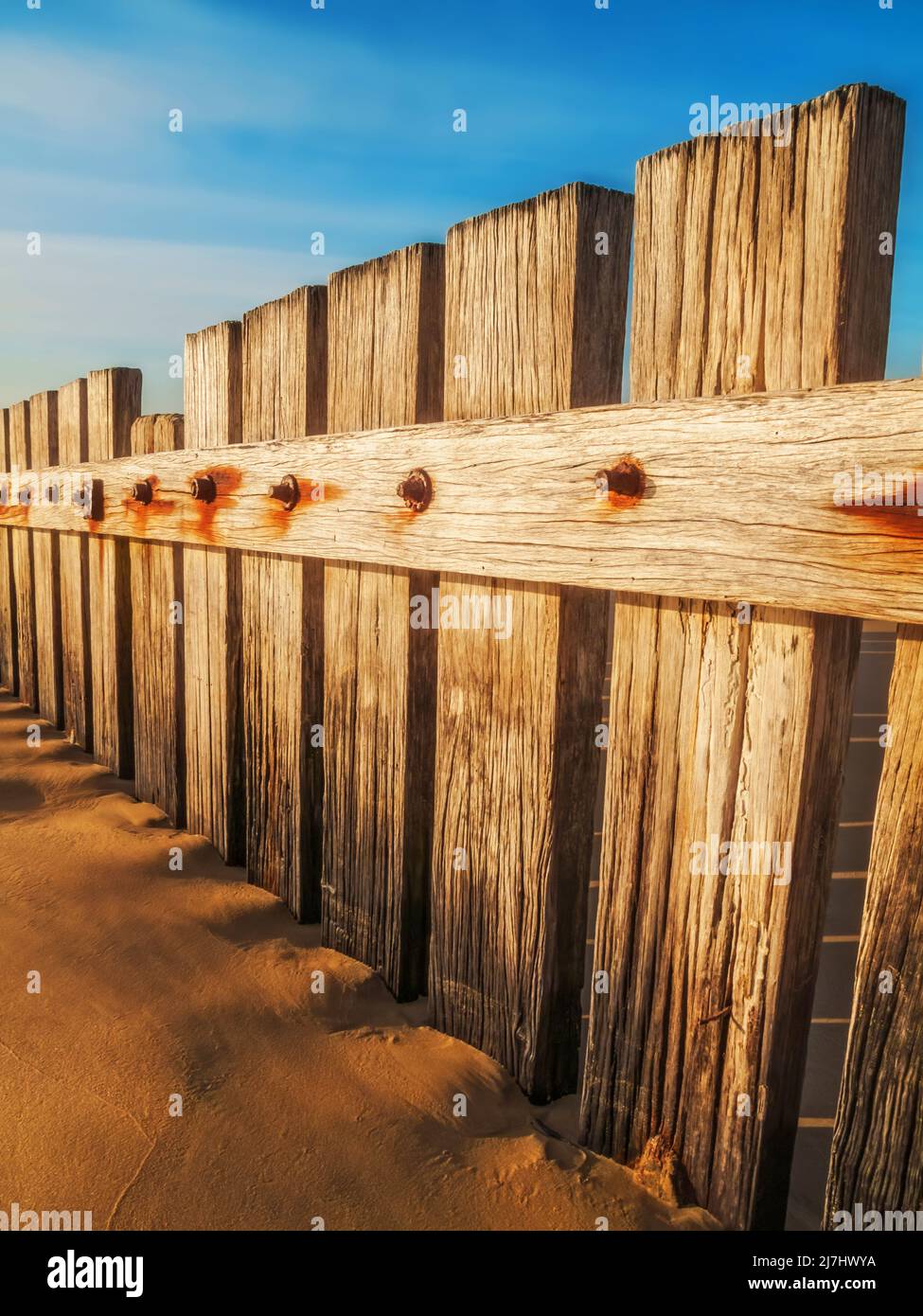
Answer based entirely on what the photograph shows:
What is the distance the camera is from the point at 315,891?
3.11 metres

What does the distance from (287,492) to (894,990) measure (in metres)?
2.01

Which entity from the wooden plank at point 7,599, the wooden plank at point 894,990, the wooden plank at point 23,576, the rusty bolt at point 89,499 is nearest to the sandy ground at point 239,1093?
the wooden plank at point 894,990

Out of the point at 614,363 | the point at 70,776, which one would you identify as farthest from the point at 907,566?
the point at 70,776

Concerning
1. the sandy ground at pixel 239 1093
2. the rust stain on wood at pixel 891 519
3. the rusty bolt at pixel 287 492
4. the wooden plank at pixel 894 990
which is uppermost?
the rusty bolt at pixel 287 492

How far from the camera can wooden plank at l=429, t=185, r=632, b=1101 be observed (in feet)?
6.46

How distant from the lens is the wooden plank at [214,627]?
3.31 metres

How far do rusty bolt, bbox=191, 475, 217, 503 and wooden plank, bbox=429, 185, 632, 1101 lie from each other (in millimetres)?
1220

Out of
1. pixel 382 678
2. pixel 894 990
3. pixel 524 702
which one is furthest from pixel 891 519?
pixel 382 678

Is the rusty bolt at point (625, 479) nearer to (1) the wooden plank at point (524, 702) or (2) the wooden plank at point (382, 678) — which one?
(1) the wooden plank at point (524, 702)

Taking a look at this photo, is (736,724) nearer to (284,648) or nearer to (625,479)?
(625,479)

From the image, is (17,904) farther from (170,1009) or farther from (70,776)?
(70,776)

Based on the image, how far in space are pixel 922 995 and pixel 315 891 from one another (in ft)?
6.84

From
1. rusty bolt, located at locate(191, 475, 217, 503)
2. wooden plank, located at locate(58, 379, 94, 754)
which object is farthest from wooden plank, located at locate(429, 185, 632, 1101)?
wooden plank, located at locate(58, 379, 94, 754)

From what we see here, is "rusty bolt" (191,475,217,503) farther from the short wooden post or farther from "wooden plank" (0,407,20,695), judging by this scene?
"wooden plank" (0,407,20,695)
